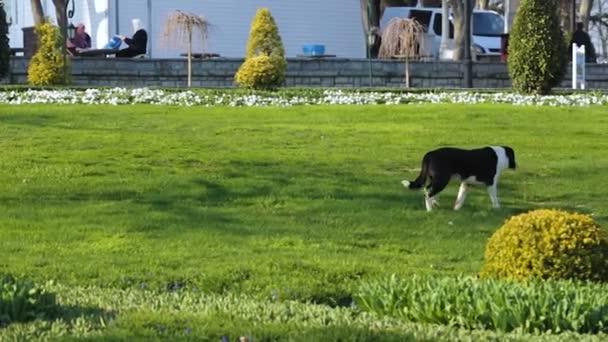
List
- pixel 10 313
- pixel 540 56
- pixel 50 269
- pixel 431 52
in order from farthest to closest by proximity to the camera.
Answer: pixel 431 52 → pixel 540 56 → pixel 50 269 → pixel 10 313

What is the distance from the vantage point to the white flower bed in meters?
20.5

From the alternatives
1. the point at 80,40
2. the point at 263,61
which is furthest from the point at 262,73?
the point at 80,40

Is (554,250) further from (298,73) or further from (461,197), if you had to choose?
(298,73)

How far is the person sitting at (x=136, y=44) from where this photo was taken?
110 ft

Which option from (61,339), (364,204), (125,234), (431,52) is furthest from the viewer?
(431,52)

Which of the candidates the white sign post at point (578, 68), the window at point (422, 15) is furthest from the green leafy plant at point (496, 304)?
the window at point (422, 15)

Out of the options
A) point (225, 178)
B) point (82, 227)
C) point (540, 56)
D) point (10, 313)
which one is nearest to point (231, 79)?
point (540, 56)

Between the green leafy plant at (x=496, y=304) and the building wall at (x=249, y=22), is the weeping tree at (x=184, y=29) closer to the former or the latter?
the building wall at (x=249, y=22)

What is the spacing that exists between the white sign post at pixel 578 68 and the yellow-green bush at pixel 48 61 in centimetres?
1089

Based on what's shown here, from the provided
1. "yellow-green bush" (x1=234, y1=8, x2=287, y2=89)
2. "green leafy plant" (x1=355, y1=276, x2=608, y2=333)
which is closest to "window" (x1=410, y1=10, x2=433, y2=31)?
"yellow-green bush" (x1=234, y1=8, x2=287, y2=89)

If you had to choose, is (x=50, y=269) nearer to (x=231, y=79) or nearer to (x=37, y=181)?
(x=37, y=181)

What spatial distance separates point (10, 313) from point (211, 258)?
335 centimetres

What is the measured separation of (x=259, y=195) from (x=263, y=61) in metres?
11.0

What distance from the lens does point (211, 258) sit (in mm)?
9922
